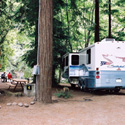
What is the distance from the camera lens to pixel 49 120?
243 inches

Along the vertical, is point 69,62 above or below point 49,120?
above

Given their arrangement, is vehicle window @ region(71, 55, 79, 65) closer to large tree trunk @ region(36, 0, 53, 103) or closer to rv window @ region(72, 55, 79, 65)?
rv window @ region(72, 55, 79, 65)

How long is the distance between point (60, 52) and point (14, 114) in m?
11.7

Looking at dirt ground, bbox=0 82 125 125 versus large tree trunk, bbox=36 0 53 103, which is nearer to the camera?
dirt ground, bbox=0 82 125 125

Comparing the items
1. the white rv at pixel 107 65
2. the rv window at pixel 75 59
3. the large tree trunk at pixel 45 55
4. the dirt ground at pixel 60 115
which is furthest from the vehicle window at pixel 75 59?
the dirt ground at pixel 60 115

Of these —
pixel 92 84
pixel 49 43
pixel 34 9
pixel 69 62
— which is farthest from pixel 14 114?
pixel 69 62

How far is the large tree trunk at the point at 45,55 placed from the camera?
9.22m

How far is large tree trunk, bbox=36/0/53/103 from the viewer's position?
9.22 metres

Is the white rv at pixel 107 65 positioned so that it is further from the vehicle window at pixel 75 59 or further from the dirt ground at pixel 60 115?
the vehicle window at pixel 75 59

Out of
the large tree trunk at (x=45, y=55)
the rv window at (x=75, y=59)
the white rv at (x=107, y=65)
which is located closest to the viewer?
the large tree trunk at (x=45, y=55)

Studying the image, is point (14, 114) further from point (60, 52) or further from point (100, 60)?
point (60, 52)

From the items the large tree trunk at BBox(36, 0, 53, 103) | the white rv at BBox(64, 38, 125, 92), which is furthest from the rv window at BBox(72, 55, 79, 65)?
the large tree trunk at BBox(36, 0, 53, 103)

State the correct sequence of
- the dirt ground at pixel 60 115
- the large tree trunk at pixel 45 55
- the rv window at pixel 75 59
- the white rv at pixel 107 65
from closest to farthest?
the dirt ground at pixel 60 115 → the large tree trunk at pixel 45 55 → the white rv at pixel 107 65 → the rv window at pixel 75 59

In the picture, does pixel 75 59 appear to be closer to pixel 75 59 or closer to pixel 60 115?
pixel 75 59
